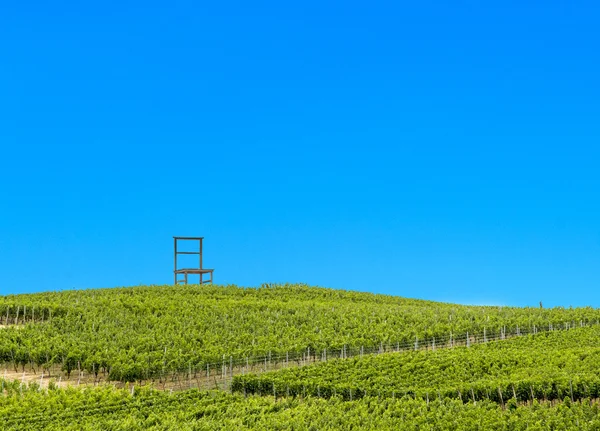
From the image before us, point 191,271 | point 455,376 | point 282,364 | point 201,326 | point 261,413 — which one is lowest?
point 261,413

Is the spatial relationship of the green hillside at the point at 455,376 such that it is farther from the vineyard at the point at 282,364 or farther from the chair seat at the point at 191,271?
the chair seat at the point at 191,271

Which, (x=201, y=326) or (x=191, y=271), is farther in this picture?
(x=191, y=271)

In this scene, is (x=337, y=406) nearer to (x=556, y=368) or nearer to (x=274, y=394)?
(x=274, y=394)

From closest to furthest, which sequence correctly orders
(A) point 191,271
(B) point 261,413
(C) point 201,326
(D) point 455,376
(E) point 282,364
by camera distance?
(B) point 261,413
(D) point 455,376
(E) point 282,364
(C) point 201,326
(A) point 191,271

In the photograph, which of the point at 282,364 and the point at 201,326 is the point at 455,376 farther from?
the point at 201,326

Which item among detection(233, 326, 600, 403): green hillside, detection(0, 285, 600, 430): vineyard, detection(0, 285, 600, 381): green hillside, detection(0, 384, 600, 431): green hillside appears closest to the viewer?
detection(0, 384, 600, 431): green hillside

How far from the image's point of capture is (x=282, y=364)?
32.7m

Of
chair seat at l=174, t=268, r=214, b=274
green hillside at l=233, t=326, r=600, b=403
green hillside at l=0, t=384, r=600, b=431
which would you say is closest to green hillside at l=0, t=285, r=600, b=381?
chair seat at l=174, t=268, r=214, b=274

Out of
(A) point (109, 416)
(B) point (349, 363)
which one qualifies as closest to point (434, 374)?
(B) point (349, 363)

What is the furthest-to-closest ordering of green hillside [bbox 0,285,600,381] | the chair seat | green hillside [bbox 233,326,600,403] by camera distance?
the chair seat → green hillside [bbox 0,285,600,381] → green hillside [bbox 233,326,600,403]

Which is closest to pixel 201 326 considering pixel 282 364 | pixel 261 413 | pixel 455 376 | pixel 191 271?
pixel 282 364

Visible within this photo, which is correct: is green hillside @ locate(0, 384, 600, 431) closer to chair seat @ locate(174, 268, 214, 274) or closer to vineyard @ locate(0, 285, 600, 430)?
vineyard @ locate(0, 285, 600, 430)

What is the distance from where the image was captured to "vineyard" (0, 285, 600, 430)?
21.3 metres

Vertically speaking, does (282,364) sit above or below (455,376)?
above
